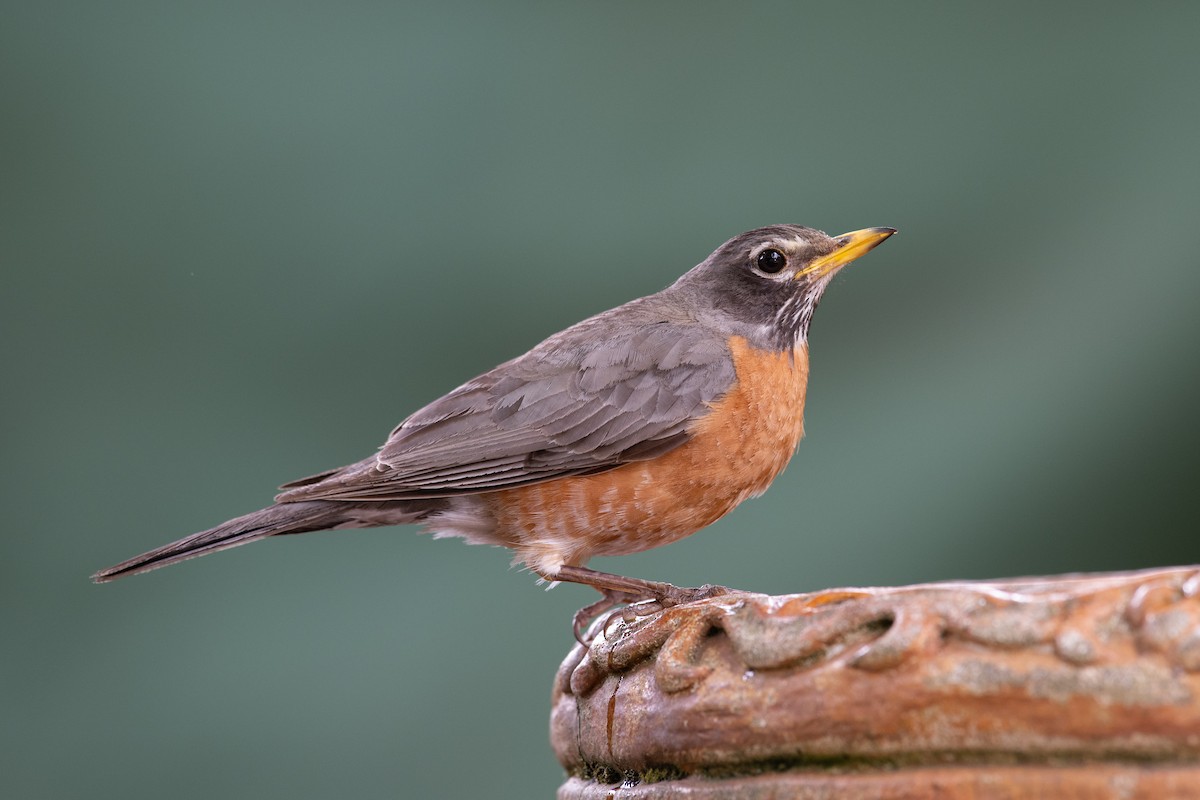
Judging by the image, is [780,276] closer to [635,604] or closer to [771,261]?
[771,261]

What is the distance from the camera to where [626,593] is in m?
2.60

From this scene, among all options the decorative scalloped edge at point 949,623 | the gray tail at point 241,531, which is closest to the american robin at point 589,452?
the gray tail at point 241,531

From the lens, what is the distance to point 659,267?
471 cm

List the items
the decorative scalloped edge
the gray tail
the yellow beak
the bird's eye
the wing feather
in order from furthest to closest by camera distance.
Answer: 1. the bird's eye
2. the yellow beak
3. the wing feather
4. the gray tail
5. the decorative scalloped edge

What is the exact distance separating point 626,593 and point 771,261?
1.02 metres

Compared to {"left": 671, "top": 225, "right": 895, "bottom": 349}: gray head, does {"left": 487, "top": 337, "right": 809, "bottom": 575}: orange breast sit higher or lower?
lower

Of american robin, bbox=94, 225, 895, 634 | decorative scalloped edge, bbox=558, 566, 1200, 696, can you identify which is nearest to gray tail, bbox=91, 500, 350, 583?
american robin, bbox=94, 225, 895, 634

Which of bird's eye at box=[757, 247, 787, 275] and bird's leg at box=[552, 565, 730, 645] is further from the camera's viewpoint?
bird's eye at box=[757, 247, 787, 275]

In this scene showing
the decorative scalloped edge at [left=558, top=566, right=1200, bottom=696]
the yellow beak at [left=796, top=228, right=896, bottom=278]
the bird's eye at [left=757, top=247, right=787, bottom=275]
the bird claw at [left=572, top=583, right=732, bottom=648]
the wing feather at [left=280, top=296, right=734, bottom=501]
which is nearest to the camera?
Answer: the decorative scalloped edge at [left=558, top=566, right=1200, bottom=696]

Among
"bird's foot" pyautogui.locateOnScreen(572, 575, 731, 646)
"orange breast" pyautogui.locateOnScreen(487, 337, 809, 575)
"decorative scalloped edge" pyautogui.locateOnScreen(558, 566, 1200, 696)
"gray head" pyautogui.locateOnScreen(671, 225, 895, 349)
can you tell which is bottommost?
"bird's foot" pyautogui.locateOnScreen(572, 575, 731, 646)

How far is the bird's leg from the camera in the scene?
2.14m

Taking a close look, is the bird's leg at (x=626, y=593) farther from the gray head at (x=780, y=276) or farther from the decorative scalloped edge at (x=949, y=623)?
the gray head at (x=780, y=276)

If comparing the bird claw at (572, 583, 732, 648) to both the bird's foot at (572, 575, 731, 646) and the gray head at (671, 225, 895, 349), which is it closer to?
the bird's foot at (572, 575, 731, 646)

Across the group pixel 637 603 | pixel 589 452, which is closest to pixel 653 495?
pixel 589 452
